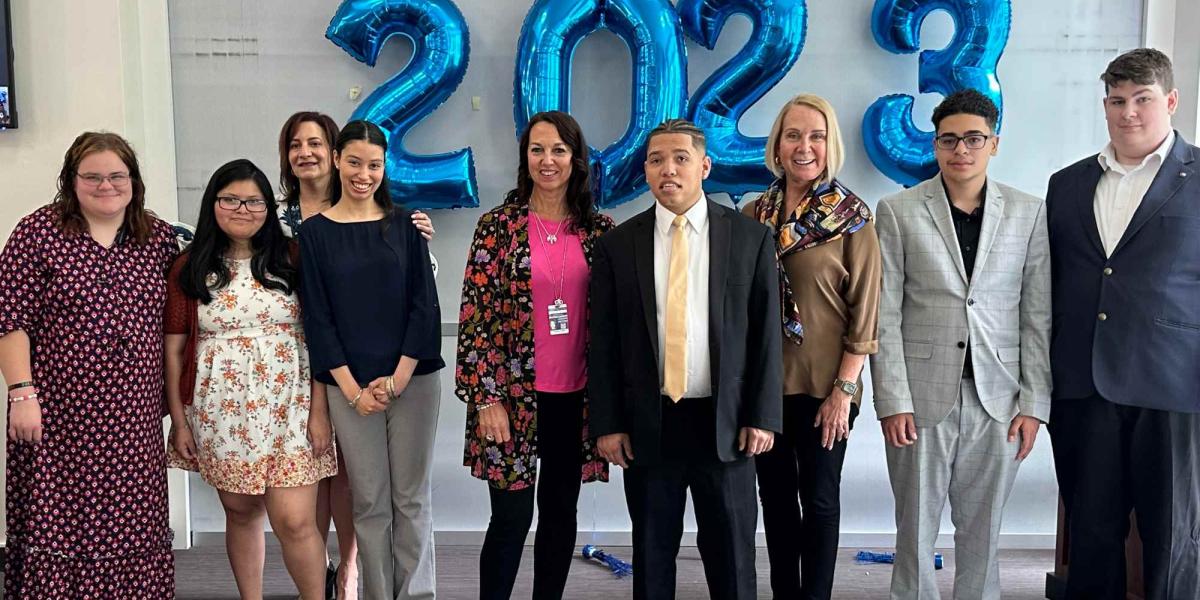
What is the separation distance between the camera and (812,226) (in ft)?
7.92

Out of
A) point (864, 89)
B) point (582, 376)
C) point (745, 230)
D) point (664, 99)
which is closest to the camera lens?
point (745, 230)

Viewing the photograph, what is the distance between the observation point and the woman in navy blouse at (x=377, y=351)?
2439 mm

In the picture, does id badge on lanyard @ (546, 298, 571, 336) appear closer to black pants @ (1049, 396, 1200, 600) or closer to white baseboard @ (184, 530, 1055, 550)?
black pants @ (1049, 396, 1200, 600)

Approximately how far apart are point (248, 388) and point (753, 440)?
142 cm

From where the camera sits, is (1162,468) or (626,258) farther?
(1162,468)

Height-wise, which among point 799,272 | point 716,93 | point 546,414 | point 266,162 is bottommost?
point 546,414

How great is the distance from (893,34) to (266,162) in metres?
2.65

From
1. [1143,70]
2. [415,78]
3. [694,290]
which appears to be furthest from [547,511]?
[1143,70]

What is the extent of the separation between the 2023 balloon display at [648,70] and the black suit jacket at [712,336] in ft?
3.85

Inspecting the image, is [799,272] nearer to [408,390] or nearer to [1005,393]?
[1005,393]

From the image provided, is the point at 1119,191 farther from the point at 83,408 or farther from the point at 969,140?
the point at 83,408

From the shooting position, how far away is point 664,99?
10.9ft

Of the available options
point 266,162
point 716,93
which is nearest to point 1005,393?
point 716,93

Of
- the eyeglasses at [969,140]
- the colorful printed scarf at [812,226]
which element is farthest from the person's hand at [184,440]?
the eyeglasses at [969,140]
